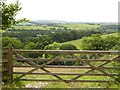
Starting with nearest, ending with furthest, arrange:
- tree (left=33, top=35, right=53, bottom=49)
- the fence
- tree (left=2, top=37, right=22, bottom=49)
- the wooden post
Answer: the fence
the wooden post
tree (left=2, top=37, right=22, bottom=49)
tree (left=33, top=35, right=53, bottom=49)

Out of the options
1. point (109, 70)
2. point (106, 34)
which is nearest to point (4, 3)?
point (109, 70)

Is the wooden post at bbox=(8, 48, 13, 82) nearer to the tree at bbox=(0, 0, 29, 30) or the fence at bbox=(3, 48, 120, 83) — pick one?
the fence at bbox=(3, 48, 120, 83)

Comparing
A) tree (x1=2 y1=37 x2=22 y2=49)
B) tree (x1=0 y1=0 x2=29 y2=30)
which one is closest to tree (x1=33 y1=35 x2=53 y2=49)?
tree (x1=2 y1=37 x2=22 y2=49)

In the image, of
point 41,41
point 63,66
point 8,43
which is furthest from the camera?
point 41,41

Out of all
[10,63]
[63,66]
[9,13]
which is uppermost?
[9,13]

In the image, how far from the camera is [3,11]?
10.1m

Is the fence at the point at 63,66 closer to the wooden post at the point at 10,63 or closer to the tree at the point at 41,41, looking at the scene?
the wooden post at the point at 10,63

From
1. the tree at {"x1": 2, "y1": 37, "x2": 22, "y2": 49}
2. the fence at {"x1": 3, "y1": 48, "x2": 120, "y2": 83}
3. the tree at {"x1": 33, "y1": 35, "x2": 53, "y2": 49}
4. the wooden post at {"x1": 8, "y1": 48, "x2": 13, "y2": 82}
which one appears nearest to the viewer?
the fence at {"x1": 3, "y1": 48, "x2": 120, "y2": 83}

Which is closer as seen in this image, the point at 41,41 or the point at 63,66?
the point at 63,66

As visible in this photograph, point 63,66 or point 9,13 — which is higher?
point 9,13

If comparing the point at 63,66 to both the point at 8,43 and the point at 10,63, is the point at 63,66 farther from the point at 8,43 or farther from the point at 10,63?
the point at 8,43

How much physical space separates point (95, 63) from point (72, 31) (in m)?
34.4

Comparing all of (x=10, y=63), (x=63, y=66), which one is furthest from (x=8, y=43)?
(x=63, y=66)

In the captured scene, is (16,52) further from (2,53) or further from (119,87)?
(119,87)
